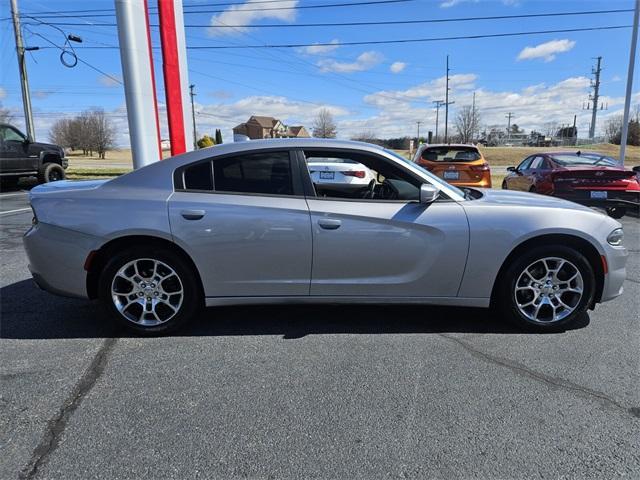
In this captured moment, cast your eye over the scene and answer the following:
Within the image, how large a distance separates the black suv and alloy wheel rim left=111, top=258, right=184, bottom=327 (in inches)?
533

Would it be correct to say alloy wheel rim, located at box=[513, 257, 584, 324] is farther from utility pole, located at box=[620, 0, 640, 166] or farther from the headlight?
utility pole, located at box=[620, 0, 640, 166]

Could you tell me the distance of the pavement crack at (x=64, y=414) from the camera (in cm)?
218

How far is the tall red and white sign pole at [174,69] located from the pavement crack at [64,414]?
854 centimetres

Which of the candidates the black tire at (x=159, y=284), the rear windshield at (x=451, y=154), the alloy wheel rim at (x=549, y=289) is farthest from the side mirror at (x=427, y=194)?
the rear windshield at (x=451, y=154)

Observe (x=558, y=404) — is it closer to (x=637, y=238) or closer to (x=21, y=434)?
(x=21, y=434)

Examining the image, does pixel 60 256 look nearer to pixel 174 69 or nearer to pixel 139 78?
pixel 139 78

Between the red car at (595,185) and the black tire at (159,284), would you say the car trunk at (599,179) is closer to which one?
the red car at (595,185)

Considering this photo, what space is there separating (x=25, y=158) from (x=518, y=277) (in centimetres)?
1591

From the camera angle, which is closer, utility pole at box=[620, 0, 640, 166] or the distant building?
utility pole at box=[620, 0, 640, 166]

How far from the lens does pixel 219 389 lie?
2859 mm

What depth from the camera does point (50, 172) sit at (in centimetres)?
1541

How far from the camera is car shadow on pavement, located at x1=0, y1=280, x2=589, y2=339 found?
3.73m

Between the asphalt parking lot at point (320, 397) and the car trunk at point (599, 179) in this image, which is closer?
the asphalt parking lot at point (320, 397)

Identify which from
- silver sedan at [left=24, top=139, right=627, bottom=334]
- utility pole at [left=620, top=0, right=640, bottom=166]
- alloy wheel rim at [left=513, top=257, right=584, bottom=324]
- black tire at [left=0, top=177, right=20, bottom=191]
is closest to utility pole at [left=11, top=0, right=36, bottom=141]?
black tire at [left=0, top=177, right=20, bottom=191]
